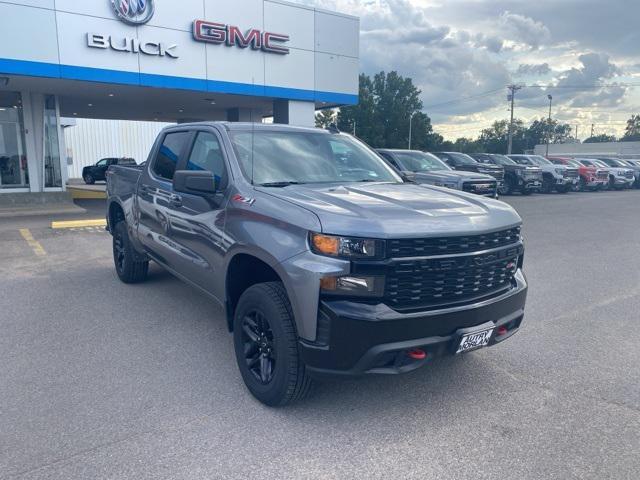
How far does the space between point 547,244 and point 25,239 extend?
1021cm

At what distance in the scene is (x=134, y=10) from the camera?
49.6ft

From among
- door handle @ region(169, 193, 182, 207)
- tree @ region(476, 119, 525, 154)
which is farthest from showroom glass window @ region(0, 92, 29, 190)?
tree @ region(476, 119, 525, 154)

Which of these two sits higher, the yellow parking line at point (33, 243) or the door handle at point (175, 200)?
the door handle at point (175, 200)

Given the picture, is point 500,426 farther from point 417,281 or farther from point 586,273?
point 586,273

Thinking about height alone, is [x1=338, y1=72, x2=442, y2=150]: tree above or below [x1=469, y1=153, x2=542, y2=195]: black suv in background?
above

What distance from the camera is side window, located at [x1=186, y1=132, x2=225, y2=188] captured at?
4.09 metres

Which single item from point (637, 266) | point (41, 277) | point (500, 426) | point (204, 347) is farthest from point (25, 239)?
point (637, 266)

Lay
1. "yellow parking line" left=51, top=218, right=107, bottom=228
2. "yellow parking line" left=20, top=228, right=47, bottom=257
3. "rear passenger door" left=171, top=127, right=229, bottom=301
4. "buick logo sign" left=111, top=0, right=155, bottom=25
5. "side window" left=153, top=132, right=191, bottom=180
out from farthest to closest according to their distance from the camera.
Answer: "buick logo sign" left=111, top=0, right=155, bottom=25 → "yellow parking line" left=51, top=218, right=107, bottom=228 → "yellow parking line" left=20, top=228, right=47, bottom=257 → "side window" left=153, top=132, right=191, bottom=180 → "rear passenger door" left=171, top=127, right=229, bottom=301

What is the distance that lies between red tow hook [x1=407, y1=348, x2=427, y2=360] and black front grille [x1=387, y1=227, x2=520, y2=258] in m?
0.57

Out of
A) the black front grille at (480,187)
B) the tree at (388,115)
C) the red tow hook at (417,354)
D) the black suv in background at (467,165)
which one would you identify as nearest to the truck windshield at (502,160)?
the black suv in background at (467,165)

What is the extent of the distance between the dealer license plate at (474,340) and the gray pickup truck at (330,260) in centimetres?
1

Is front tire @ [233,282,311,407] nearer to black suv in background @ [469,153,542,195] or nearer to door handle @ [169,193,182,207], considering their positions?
door handle @ [169,193,182,207]

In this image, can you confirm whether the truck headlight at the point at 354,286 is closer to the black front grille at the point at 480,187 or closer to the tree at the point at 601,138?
the black front grille at the point at 480,187

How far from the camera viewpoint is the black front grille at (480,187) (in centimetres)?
1294
